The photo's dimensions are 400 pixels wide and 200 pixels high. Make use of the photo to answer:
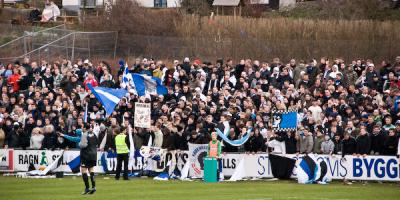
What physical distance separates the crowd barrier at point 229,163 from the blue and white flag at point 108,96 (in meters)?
2.12

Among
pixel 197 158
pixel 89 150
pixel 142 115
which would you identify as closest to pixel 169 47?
pixel 142 115

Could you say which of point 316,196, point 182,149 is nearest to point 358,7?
point 182,149

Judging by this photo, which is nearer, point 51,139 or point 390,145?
point 390,145

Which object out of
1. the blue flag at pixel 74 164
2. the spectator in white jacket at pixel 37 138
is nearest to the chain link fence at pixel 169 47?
the spectator in white jacket at pixel 37 138

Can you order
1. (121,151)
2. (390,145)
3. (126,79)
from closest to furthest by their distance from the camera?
1. (390,145)
2. (121,151)
3. (126,79)

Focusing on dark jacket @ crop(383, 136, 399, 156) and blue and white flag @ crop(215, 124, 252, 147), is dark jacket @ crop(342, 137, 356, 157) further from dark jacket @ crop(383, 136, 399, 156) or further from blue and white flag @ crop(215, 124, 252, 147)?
blue and white flag @ crop(215, 124, 252, 147)

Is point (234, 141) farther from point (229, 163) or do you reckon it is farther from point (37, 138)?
point (37, 138)

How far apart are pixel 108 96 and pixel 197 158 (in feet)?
12.5

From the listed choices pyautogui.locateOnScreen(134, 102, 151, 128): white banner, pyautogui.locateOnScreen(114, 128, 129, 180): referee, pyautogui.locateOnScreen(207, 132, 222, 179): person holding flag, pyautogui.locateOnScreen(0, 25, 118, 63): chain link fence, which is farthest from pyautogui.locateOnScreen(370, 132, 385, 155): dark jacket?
pyautogui.locateOnScreen(0, 25, 118, 63): chain link fence

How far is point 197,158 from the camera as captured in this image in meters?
36.2

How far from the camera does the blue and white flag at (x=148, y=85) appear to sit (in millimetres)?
40500

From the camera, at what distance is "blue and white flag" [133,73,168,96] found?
4050cm

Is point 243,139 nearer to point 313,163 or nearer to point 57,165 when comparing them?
point 313,163

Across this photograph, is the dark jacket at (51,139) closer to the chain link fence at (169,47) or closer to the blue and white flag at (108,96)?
the blue and white flag at (108,96)
